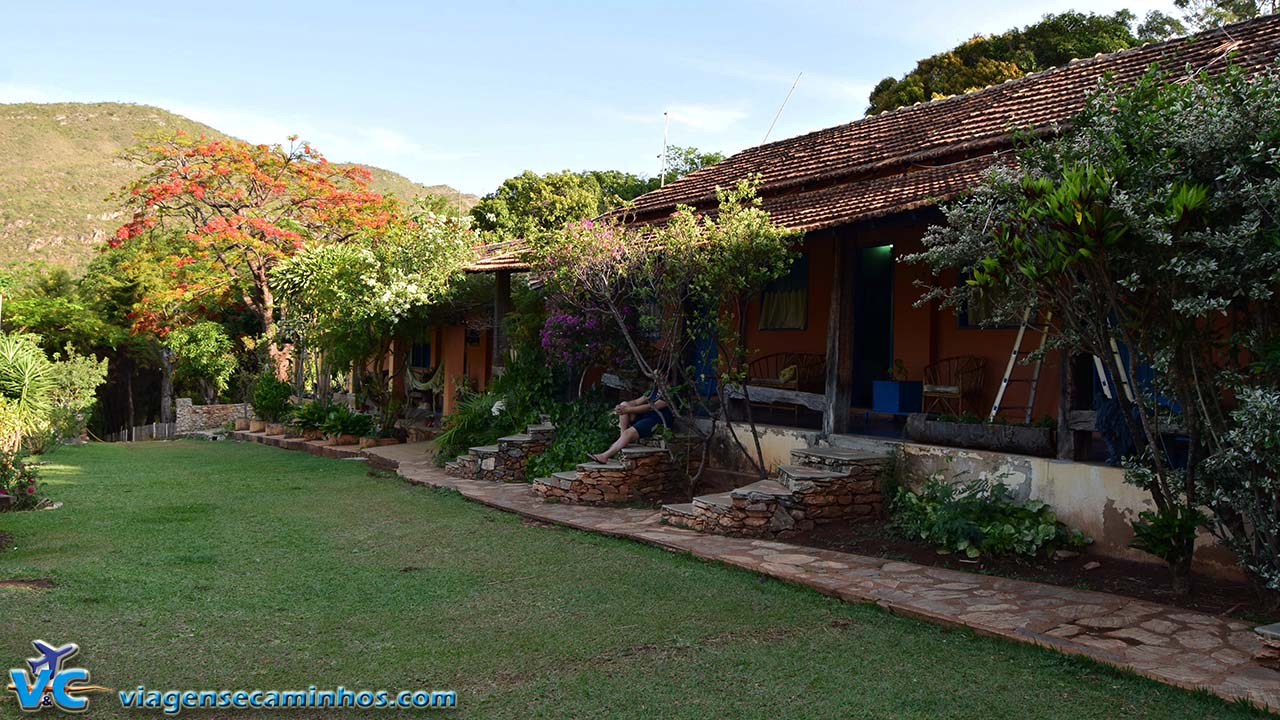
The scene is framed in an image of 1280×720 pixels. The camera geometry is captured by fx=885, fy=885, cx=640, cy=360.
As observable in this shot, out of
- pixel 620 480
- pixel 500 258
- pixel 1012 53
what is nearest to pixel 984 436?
pixel 620 480

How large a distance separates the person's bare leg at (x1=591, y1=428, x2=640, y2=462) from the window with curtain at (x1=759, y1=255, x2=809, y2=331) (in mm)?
2990

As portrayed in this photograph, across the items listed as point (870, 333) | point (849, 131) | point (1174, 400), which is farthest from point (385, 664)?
Result: point (849, 131)

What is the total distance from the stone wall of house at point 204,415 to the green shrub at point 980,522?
19762 mm

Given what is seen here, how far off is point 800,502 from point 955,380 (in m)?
3.00

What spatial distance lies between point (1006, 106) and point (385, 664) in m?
8.96

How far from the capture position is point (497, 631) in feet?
16.5

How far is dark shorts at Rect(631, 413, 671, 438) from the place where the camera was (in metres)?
10.3

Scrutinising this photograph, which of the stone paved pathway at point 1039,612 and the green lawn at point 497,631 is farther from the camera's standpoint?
the stone paved pathway at point 1039,612

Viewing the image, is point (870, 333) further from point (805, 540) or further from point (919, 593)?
point (919, 593)

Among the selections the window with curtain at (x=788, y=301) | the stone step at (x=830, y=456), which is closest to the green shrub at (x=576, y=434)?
the window with curtain at (x=788, y=301)

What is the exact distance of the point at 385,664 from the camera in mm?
4402

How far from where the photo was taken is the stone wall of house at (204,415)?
2325cm

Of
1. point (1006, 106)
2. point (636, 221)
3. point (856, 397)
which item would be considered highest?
point (1006, 106)

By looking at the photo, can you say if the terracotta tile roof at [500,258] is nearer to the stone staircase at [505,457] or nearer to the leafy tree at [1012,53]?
the stone staircase at [505,457]
